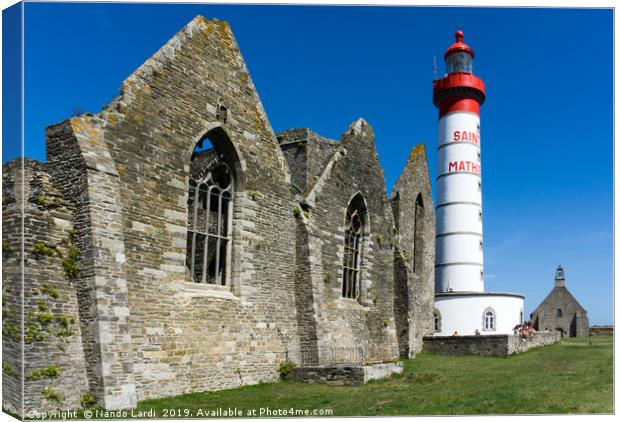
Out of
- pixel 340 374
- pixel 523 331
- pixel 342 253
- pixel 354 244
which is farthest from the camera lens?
pixel 523 331

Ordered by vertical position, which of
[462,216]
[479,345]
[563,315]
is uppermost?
[462,216]

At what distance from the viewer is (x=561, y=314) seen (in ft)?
177

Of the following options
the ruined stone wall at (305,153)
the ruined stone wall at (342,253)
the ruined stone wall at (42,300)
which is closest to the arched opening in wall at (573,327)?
the ruined stone wall at (342,253)

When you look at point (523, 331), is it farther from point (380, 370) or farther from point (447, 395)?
point (447, 395)

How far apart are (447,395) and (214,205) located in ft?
22.2

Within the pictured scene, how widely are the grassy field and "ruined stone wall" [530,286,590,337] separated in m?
35.6

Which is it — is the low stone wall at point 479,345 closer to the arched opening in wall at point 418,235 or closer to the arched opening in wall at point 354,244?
the arched opening in wall at point 418,235

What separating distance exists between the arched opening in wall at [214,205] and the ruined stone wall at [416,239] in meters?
9.51

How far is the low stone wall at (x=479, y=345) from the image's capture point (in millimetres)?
24823

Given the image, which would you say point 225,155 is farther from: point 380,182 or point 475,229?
point 475,229

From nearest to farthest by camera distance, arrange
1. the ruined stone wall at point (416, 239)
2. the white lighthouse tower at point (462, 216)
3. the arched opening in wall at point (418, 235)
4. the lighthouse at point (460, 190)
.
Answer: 1. the ruined stone wall at point (416, 239)
2. the arched opening in wall at point (418, 235)
3. the white lighthouse tower at point (462, 216)
4. the lighthouse at point (460, 190)

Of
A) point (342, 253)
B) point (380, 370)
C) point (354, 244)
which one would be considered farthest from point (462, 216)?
point (380, 370)

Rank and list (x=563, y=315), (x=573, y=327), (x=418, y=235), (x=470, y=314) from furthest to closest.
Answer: (x=563, y=315) < (x=573, y=327) < (x=470, y=314) < (x=418, y=235)

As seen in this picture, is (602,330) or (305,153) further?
(602,330)
